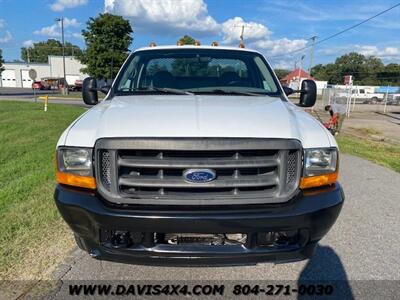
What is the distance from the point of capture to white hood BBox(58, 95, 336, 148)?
8.26 ft

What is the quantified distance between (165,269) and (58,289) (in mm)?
861

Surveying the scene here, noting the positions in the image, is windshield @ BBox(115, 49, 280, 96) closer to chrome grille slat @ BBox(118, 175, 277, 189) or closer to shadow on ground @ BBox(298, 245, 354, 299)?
chrome grille slat @ BBox(118, 175, 277, 189)

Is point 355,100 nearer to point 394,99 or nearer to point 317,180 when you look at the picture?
point 394,99

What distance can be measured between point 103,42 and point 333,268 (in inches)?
1494

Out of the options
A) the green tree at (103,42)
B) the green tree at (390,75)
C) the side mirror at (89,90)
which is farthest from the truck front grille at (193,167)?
the green tree at (390,75)

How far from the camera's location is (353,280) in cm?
317

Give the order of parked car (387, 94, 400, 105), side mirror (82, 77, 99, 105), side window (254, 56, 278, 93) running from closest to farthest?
side window (254, 56, 278, 93), side mirror (82, 77, 99, 105), parked car (387, 94, 400, 105)

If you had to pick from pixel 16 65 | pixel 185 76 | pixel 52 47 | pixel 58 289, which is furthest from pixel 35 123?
pixel 52 47

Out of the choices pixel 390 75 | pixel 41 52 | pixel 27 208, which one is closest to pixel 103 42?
pixel 27 208

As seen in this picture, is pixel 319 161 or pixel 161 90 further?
pixel 161 90

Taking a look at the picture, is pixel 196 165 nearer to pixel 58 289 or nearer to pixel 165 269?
pixel 165 269

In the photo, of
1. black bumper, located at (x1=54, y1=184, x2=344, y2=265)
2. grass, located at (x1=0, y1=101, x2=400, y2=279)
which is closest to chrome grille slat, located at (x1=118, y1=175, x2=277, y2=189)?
black bumper, located at (x1=54, y1=184, x2=344, y2=265)

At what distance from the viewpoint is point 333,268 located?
3.36m

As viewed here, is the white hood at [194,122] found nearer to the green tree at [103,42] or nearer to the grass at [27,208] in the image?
the grass at [27,208]
